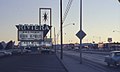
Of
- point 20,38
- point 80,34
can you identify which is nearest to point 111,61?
point 80,34

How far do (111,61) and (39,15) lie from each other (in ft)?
306

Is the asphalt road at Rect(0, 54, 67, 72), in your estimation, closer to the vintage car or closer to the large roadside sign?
the vintage car

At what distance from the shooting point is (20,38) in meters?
111

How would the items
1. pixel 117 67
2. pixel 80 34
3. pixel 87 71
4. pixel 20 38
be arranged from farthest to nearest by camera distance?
pixel 20 38 < pixel 80 34 < pixel 117 67 < pixel 87 71

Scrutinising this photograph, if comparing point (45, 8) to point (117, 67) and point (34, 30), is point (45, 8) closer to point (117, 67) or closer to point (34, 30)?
point (34, 30)

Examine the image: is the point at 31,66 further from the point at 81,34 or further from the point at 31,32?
the point at 31,32

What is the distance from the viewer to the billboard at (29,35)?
11091 cm

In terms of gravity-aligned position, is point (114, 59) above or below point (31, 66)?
above

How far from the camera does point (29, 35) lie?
112188 millimetres

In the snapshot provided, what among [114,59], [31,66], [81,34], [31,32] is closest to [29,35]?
[31,32]

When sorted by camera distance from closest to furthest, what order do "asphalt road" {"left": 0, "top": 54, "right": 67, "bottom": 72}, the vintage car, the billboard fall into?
"asphalt road" {"left": 0, "top": 54, "right": 67, "bottom": 72}
the vintage car
the billboard

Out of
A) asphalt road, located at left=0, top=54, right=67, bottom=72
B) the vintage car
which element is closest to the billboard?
asphalt road, located at left=0, top=54, right=67, bottom=72

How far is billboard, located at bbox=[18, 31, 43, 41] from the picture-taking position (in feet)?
364

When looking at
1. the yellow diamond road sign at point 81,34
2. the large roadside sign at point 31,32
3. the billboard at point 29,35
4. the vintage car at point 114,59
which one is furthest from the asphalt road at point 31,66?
the large roadside sign at point 31,32
